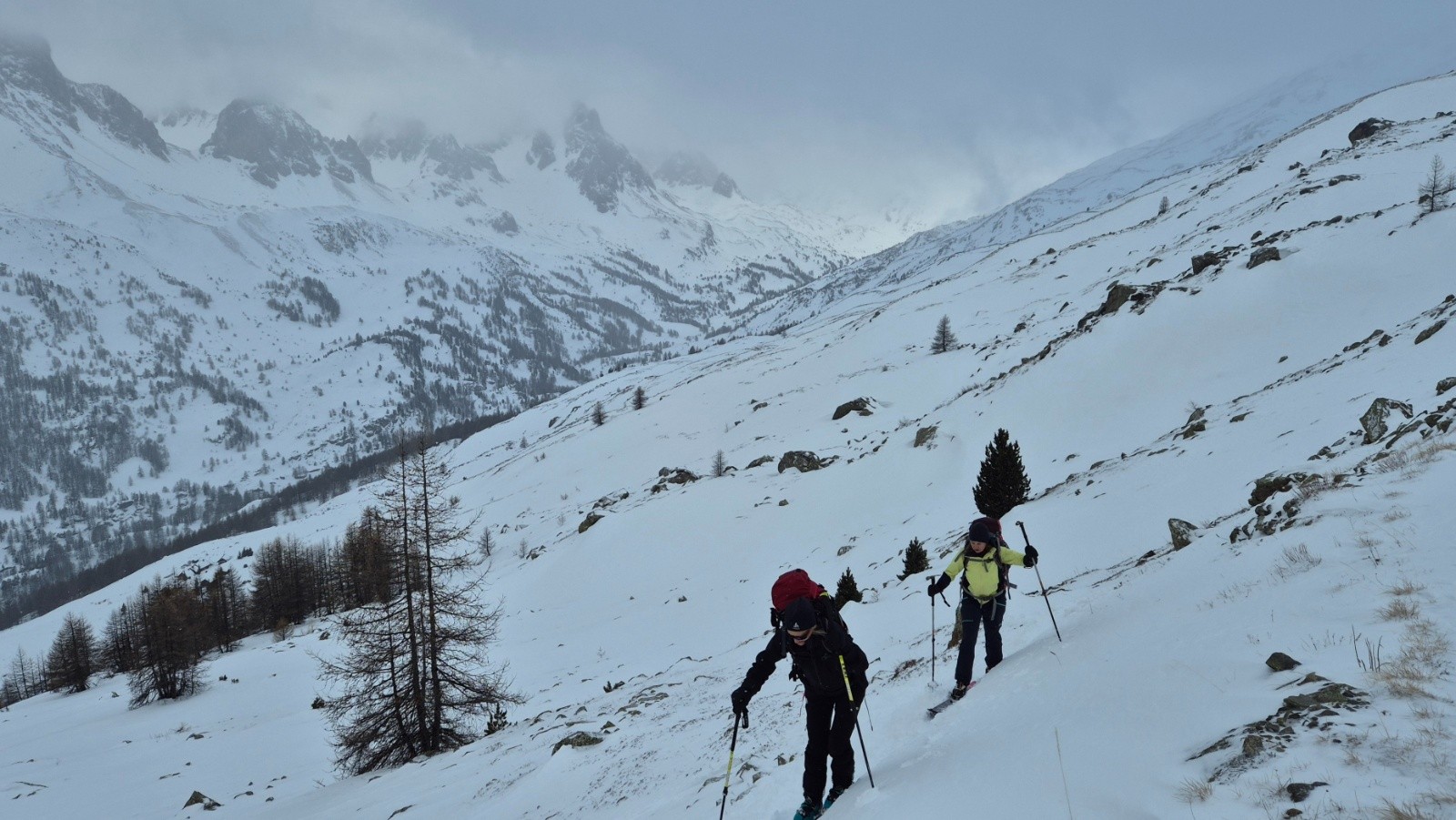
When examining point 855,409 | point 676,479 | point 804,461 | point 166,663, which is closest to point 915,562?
point 804,461

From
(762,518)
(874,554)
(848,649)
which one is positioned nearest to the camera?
(848,649)

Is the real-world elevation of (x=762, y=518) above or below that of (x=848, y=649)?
below

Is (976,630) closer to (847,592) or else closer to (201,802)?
(847,592)

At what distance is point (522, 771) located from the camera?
11406 millimetres

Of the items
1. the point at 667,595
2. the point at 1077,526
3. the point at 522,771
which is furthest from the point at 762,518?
the point at 522,771

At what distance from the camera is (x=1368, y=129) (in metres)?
68.6

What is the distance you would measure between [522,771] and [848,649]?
354 inches

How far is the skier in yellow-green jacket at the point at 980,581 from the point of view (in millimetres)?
7461

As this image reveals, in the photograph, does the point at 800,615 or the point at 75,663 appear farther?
the point at 75,663

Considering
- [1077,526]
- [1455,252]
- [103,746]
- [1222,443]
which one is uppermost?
[1455,252]

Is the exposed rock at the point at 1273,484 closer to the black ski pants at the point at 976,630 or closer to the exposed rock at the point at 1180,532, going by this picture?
the exposed rock at the point at 1180,532

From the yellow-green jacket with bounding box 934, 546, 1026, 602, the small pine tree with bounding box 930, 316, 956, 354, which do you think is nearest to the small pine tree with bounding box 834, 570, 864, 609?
the yellow-green jacket with bounding box 934, 546, 1026, 602

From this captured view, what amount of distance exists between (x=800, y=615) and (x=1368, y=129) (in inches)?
3927

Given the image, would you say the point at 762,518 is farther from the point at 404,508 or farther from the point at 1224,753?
the point at 1224,753
